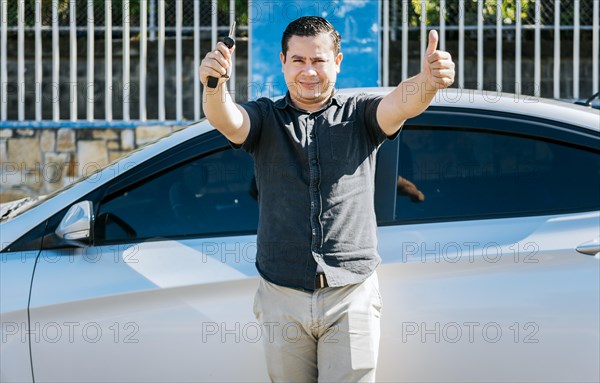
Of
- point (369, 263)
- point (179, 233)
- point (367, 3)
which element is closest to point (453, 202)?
point (369, 263)

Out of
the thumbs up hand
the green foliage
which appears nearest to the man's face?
Result: the thumbs up hand

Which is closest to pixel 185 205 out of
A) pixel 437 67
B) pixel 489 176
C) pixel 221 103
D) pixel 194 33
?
pixel 221 103

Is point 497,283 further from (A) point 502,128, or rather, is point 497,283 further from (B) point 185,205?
(B) point 185,205

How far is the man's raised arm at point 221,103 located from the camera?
254 cm

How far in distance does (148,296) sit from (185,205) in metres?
0.40

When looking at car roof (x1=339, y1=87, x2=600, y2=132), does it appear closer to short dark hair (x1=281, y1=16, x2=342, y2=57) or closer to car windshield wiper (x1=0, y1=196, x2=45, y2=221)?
short dark hair (x1=281, y1=16, x2=342, y2=57)

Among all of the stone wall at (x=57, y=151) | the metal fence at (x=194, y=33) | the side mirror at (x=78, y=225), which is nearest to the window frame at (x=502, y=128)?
the side mirror at (x=78, y=225)

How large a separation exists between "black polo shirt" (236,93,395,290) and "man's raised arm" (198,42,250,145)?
0.04 meters

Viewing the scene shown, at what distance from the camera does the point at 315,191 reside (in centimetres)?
275

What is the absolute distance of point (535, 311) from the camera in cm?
318

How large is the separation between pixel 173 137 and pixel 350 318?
1147 millimetres

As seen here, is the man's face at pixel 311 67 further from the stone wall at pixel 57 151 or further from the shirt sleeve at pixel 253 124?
the stone wall at pixel 57 151

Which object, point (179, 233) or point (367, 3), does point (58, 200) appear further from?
point (367, 3)

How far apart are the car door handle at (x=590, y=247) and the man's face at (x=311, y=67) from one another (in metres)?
1.11
